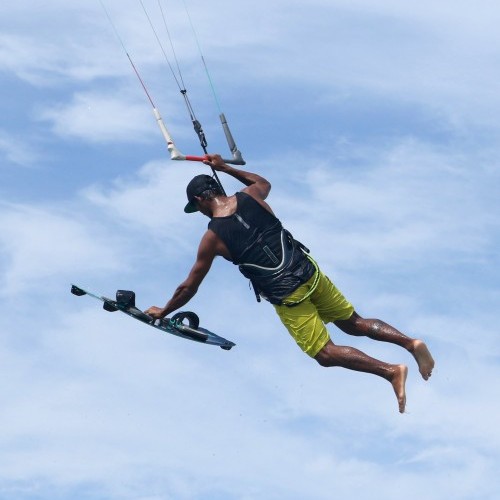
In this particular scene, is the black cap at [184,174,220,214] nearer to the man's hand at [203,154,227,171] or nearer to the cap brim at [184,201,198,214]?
the cap brim at [184,201,198,214]

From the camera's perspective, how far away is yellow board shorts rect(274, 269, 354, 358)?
15.0 meters

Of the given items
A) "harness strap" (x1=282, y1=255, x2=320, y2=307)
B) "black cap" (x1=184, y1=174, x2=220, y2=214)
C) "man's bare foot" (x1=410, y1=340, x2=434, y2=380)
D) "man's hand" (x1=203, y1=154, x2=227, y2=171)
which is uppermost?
"man's hand" (x1=203, y1=154, x2=227, y2=171)

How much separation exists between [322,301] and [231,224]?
158cm

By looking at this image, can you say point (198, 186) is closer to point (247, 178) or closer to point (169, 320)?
point (247, 178)

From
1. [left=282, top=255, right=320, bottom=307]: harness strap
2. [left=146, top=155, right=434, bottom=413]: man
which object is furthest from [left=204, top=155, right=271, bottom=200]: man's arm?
[left=282, top=255, right=320, bottom=307]: harness strap

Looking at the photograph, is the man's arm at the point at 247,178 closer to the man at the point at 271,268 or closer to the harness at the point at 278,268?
the man at the point at 271,268

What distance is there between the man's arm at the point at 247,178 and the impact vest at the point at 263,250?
19 cm

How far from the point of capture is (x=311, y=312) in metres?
15.1

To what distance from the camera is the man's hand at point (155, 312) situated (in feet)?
50.3

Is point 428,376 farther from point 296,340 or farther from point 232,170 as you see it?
point 232,170

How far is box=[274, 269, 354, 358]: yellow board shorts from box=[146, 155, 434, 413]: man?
0.01 metres

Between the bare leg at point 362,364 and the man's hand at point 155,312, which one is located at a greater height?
the man's hand at point 155,312

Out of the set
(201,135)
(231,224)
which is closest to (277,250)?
(231,224)

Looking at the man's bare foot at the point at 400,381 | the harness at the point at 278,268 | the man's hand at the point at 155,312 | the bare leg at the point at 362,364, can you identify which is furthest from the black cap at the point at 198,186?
the man's bare foot at the point at 400,381
